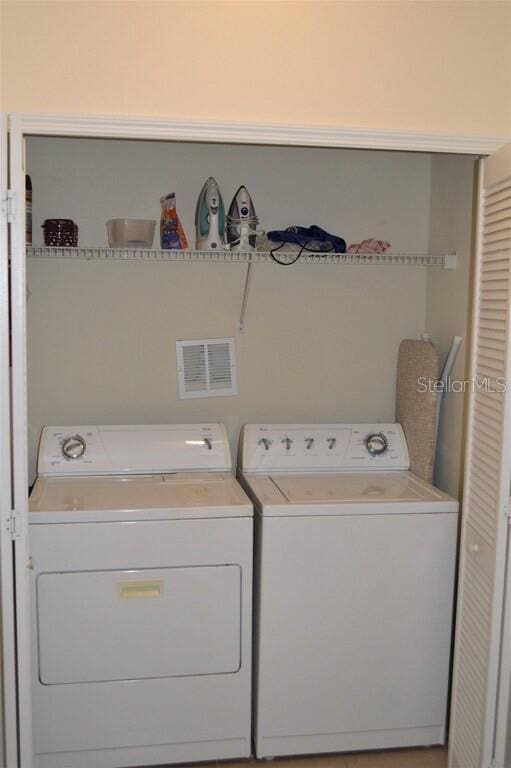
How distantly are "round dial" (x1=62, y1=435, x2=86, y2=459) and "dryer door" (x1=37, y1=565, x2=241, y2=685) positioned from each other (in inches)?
23.4

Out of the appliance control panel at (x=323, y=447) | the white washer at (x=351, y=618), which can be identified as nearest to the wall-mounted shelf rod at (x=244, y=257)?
the appliance control panel at (x=323, y=447)

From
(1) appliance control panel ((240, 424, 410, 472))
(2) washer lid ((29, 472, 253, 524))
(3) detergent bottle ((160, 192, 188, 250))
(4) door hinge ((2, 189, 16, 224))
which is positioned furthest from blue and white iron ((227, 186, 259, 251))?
(4) door hinge ((2, 189, 16, 224))

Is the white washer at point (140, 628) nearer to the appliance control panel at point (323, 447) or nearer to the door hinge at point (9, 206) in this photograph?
the appliance control panel at point (323, 447)

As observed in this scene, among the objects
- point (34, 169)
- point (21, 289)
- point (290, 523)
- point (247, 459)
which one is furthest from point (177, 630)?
point (34, 169)

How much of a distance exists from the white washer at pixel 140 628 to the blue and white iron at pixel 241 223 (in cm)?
97

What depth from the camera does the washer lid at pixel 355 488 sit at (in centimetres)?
260

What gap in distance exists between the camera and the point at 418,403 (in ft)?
9.96

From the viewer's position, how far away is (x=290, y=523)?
2.49m

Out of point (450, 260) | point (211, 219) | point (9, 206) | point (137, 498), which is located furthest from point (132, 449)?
point (450, 260)

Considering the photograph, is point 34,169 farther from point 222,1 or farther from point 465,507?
point 465,507

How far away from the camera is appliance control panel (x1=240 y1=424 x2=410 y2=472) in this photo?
300 cm

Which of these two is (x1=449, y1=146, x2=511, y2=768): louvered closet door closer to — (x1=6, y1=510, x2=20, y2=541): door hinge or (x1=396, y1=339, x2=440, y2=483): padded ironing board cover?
(x1=396, y1=339, x2=440, y2=483): padded ironing board cover

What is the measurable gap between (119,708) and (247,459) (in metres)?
1.01

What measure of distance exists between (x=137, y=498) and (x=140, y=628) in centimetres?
42
